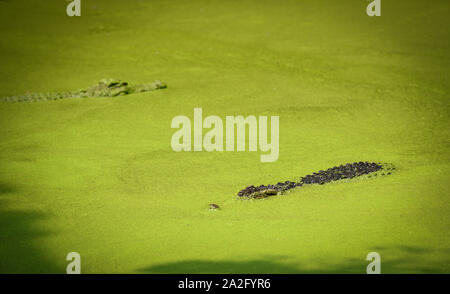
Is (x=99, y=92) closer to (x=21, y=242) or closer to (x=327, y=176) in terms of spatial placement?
(x=327, y=176)

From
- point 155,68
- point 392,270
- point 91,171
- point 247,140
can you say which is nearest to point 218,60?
point 155,68

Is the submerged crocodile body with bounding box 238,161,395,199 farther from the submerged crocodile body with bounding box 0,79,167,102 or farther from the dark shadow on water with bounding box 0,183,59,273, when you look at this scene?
the submerged crocodile body with bounding box 0,79,167,102

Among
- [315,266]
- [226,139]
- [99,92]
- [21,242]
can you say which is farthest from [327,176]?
[99,92]

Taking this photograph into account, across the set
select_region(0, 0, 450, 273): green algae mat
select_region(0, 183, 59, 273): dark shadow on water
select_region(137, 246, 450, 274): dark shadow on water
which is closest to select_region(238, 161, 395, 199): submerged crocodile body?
select_region(0, 0, 450, 273): green algae mat

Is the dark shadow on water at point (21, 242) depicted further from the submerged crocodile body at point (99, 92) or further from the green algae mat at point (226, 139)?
the submerged crocodile body at point (99, 92)

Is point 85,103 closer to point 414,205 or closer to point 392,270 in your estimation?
point 414,205
